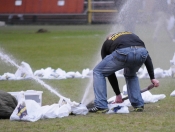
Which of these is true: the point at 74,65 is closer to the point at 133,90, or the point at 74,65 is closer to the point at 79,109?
the point at 133,90

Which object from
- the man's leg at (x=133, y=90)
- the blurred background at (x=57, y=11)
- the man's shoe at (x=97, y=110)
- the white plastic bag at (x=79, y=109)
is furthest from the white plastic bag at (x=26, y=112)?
the blurred background at (x=57, y=11)

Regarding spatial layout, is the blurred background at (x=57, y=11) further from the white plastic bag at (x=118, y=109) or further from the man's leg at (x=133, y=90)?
the white plastic bag at (x=118, y=109)

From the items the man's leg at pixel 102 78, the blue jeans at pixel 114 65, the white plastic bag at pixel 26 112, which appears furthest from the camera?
the man's leg at pixel 102 78

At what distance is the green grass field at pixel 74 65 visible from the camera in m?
8.12

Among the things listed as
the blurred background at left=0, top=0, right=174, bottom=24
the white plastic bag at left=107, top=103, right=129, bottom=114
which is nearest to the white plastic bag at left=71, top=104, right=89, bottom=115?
the white plastic bag at left=107, top=103, right=129, bottom=114

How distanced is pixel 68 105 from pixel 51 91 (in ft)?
8.53

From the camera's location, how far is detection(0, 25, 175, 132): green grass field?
8.12m

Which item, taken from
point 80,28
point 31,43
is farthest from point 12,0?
point 31,43

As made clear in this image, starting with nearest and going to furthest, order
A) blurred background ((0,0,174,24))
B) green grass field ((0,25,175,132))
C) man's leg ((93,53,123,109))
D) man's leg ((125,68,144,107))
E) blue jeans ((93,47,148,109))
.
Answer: green grass field ((0,25,175,132)) < blue jeans ((93,47,148,109)) < man's leg ((93,53,123,109)) < man's leg ((125,68,144,107)) < blurred background ((0,0,174,24))

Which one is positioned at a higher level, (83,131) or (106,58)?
(106,58)

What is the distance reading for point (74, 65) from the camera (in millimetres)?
15969

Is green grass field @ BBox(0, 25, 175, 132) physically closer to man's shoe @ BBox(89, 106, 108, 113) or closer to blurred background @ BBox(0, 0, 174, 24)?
man's shoe @ BBox(89, 106, 108, 113)

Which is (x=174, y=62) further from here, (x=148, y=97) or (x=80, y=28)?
(x=80, y=28)

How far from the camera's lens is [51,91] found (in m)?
11.5
